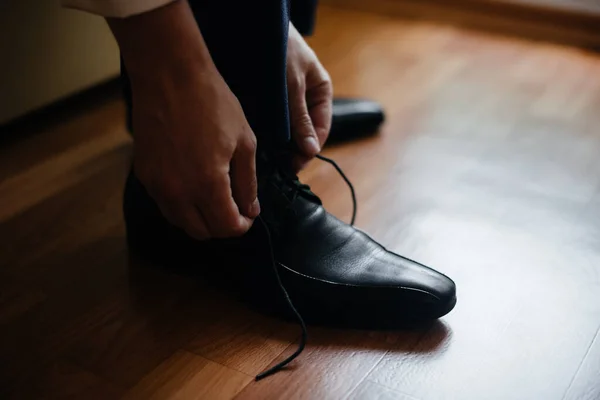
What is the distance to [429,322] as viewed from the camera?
0.76 m

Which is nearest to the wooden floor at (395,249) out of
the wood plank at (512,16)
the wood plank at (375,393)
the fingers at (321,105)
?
the wood plank at (375,393)

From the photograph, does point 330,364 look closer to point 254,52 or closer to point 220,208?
point 220,208

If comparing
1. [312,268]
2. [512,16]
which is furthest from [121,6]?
[512,16]

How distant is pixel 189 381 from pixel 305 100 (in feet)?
1.21

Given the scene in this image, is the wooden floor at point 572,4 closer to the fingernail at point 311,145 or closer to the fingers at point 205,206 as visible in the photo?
the fingernail at point 311,145

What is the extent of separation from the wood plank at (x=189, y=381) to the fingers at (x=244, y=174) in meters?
0.15

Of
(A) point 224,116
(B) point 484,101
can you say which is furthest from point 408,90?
(A) point 224,116

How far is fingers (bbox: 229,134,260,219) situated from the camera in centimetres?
64

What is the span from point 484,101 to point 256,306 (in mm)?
689

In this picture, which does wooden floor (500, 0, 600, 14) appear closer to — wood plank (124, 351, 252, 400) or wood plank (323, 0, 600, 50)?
wood plank (323, 0, 600, 50)

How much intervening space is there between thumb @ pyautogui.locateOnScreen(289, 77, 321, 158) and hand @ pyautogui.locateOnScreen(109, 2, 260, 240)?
0.20 m

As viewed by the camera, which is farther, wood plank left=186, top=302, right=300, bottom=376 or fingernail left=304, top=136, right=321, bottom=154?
fingernail left=304, top=136, right=321, bottom=154

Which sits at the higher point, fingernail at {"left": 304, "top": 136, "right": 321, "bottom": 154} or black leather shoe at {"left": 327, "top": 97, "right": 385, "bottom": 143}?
fingernail at {"left": 304, "top": 136, "right": 321, "bottom": 154}

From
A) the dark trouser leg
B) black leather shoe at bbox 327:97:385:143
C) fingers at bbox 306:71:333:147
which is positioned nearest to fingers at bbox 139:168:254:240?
the dark trouser leg
